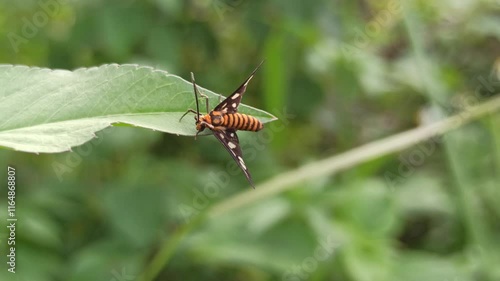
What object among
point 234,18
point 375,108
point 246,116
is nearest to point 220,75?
→ point 234,18

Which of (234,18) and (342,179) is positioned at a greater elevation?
(234,18)

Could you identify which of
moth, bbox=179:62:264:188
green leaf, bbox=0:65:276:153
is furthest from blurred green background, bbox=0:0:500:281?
green leaf, bbox=0:65:276:153

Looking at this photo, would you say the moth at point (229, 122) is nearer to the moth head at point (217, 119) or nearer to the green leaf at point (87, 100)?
the moth head at point (217, 119)

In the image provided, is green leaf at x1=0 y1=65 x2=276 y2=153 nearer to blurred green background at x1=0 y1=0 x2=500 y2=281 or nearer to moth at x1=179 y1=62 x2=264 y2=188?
moth at x1=179 y1=62 x2=264 y2=188

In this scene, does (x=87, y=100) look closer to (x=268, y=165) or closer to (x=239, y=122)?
(x=239, y=122)

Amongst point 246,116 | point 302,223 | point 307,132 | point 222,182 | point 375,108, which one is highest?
point 375,108

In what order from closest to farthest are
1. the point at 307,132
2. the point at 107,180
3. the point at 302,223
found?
the point at 302,223 < the point at 107,180 < the point at 307,132

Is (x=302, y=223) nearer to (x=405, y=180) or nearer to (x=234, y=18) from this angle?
(x=405, y=180)
